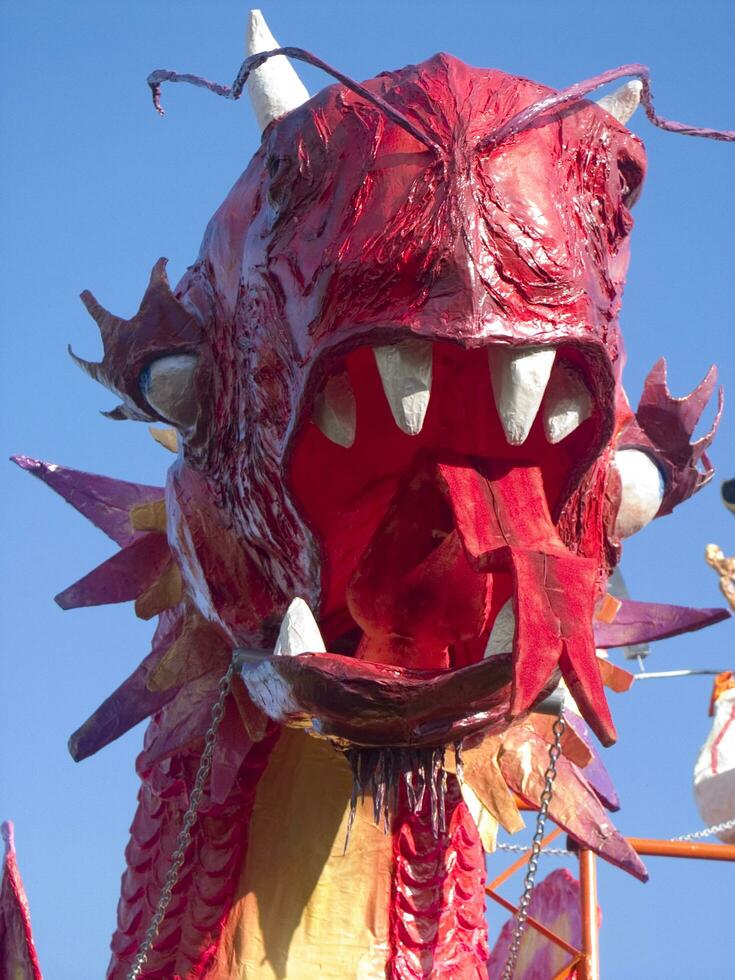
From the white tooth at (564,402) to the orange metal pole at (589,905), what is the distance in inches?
78.0

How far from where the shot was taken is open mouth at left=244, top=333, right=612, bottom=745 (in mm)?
2752

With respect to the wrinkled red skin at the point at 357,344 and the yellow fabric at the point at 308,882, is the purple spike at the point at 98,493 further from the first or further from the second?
the yellow fabric at the point at 308,882

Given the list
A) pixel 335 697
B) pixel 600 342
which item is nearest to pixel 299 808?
pixel 335 697

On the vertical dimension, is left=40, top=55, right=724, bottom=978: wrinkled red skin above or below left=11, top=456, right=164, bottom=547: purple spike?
below

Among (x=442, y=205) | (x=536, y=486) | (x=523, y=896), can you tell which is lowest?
(x=523, y=896)

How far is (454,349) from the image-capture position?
2.96 metres

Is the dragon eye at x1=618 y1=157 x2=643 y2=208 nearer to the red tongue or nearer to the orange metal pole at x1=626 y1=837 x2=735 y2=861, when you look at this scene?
the red tongue

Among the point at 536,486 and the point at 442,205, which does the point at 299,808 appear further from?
the point at 442,205

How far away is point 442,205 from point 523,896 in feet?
4.31

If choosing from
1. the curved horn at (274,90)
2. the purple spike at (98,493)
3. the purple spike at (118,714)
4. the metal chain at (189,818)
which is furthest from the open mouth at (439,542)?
the purple spike at (98,493)

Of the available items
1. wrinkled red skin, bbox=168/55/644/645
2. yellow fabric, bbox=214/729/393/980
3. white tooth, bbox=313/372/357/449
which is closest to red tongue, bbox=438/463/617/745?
wrinkled red skin, bbox=168/55/644/645

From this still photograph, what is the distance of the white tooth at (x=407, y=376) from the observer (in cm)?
270

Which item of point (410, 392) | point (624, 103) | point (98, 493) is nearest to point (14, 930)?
point (98, 493)

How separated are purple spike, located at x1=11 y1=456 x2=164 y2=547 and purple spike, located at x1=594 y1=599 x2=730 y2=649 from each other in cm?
113
